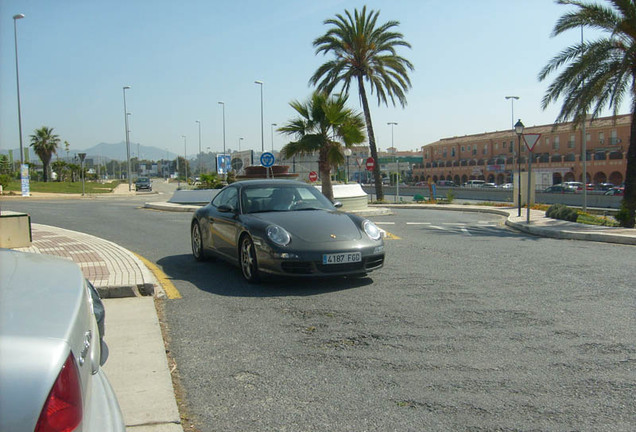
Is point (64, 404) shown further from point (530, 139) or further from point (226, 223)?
point (530, 139)

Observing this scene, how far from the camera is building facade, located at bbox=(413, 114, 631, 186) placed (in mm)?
65312

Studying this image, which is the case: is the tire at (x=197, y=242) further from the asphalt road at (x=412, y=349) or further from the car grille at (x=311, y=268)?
the car grille at (x=311, y=268)

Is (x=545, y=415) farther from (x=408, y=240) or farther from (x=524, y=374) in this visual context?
(x=408, y=240)

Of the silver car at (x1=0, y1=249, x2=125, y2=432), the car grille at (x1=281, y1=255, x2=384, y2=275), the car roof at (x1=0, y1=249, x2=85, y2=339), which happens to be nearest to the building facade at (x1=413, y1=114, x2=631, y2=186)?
the car grille at (x1=281, y1=255, x2=384, y2=275)

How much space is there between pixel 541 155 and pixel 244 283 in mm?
80301

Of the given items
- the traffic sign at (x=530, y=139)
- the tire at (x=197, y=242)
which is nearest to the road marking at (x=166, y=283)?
the tire at (x=197, y=242)

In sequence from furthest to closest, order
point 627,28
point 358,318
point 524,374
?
point 627,28
point 358,318
point 524,374

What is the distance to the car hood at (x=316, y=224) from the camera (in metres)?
6.49

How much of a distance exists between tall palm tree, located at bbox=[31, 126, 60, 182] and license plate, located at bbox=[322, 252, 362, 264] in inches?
2827

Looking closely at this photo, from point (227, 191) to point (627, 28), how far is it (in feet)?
46.0

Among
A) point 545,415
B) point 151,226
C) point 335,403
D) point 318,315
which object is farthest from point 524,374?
point 151,226

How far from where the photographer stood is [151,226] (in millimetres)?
14555

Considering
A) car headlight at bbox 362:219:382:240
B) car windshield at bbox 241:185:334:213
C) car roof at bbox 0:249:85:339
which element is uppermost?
car windshield at bbox 241:185:334:213

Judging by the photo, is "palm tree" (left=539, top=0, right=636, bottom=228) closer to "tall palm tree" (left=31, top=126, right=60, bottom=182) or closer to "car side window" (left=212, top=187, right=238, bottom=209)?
"car side window" (left=212, top=187, right=238, bottom=209)
